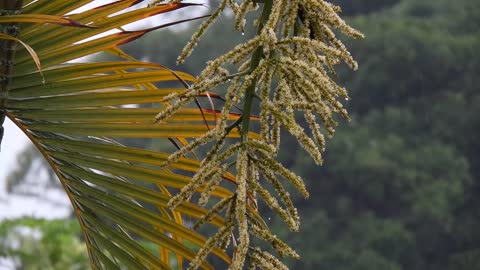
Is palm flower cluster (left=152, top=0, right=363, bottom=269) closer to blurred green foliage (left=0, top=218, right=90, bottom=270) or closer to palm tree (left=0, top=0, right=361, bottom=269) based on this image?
palm tree (left=0, top=0, right=361, bottom=269)

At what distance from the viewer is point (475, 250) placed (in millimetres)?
26672

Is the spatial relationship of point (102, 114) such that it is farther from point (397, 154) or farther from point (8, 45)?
point (397, 154)

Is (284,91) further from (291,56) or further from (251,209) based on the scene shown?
(251,209)

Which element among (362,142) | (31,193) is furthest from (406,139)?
(31,193)

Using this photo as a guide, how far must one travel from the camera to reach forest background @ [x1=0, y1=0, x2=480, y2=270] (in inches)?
1027

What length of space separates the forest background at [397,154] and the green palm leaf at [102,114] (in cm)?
2229

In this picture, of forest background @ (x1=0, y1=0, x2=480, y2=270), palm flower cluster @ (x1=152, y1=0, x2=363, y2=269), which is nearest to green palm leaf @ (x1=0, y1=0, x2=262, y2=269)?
palm flower cluster @ (x1=152, y1=0, x2=363, y2=269)

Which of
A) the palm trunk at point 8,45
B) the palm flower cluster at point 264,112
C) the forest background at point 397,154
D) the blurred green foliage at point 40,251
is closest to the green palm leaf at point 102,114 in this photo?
the palm trunk at point 8,45

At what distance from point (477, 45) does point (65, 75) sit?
2955 centimetres

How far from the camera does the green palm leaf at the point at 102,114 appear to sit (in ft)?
5.88

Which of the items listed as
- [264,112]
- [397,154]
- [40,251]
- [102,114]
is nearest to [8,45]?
[102,114]

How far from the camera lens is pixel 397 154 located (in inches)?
1104

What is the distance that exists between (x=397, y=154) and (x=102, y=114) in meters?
26.7

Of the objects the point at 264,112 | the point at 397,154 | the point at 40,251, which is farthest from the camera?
the point at 397,154
